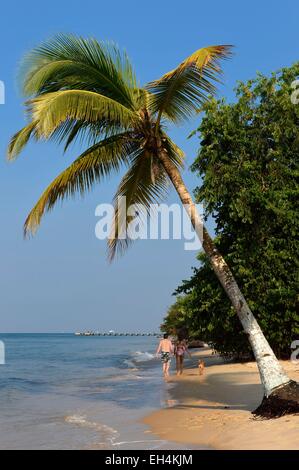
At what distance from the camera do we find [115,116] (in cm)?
1016

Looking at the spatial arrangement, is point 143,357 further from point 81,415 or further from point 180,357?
point 81,415

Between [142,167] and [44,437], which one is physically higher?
[142,167]

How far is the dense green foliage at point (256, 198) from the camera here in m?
14.2

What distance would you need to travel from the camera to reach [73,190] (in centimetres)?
1066

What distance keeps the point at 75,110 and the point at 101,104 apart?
48 cm

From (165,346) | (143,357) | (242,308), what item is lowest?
(143,357)

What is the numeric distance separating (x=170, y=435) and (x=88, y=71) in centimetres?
659

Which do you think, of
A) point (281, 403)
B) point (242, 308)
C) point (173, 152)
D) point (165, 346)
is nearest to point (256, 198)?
point (173, 152)

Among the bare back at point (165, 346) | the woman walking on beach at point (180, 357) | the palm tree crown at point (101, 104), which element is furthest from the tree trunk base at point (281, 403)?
the woman walking on beach at point (180, 357)

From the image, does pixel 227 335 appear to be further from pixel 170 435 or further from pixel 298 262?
pixel 170 435

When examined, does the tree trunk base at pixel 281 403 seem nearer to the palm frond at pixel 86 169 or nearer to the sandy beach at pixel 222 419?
the sandy beach at pixel 222 419

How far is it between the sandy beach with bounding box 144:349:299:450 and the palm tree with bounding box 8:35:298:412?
2.97ft

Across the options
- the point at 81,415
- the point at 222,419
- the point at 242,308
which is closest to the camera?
the point at 242,308
